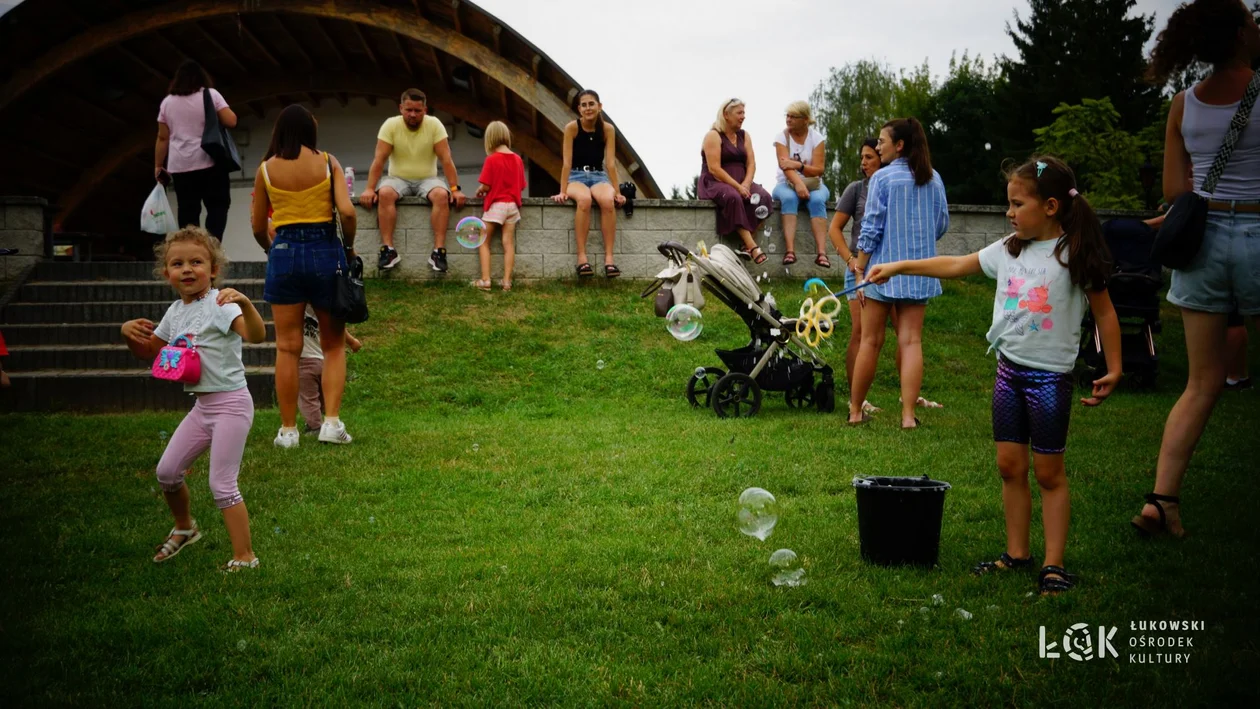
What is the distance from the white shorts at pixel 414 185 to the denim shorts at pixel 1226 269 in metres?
9.24

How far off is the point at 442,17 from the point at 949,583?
16.9 metres

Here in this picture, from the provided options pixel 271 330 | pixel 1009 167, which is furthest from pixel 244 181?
pixel 1009 167

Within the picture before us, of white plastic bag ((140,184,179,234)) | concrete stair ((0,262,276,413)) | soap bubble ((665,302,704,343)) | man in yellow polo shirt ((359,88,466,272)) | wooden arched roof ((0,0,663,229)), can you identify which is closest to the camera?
soap bubble ((665,302,704,343))

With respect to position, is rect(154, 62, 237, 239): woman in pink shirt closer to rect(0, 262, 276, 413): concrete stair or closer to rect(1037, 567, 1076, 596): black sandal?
rect(0, 262, 276, 413): concrete stair

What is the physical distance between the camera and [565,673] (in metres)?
2.81

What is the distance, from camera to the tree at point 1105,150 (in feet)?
78.2

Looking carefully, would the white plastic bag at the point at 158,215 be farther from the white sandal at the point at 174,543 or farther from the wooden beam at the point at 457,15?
the wooden beam at the point at 457,15

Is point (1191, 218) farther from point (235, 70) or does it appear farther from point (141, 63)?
point (235, 70)

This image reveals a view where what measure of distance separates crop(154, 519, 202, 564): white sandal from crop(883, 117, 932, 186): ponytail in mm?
5033

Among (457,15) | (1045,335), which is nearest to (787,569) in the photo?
(1045,335)

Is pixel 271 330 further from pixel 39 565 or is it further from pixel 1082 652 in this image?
pixel 1082 652

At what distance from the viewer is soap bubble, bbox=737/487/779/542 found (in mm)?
4043

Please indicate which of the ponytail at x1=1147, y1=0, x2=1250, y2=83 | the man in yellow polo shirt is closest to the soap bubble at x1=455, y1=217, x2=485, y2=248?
the man in yellow polo shirt

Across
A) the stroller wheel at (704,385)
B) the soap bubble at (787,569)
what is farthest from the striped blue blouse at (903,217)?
the soap bubble at (787,569)
